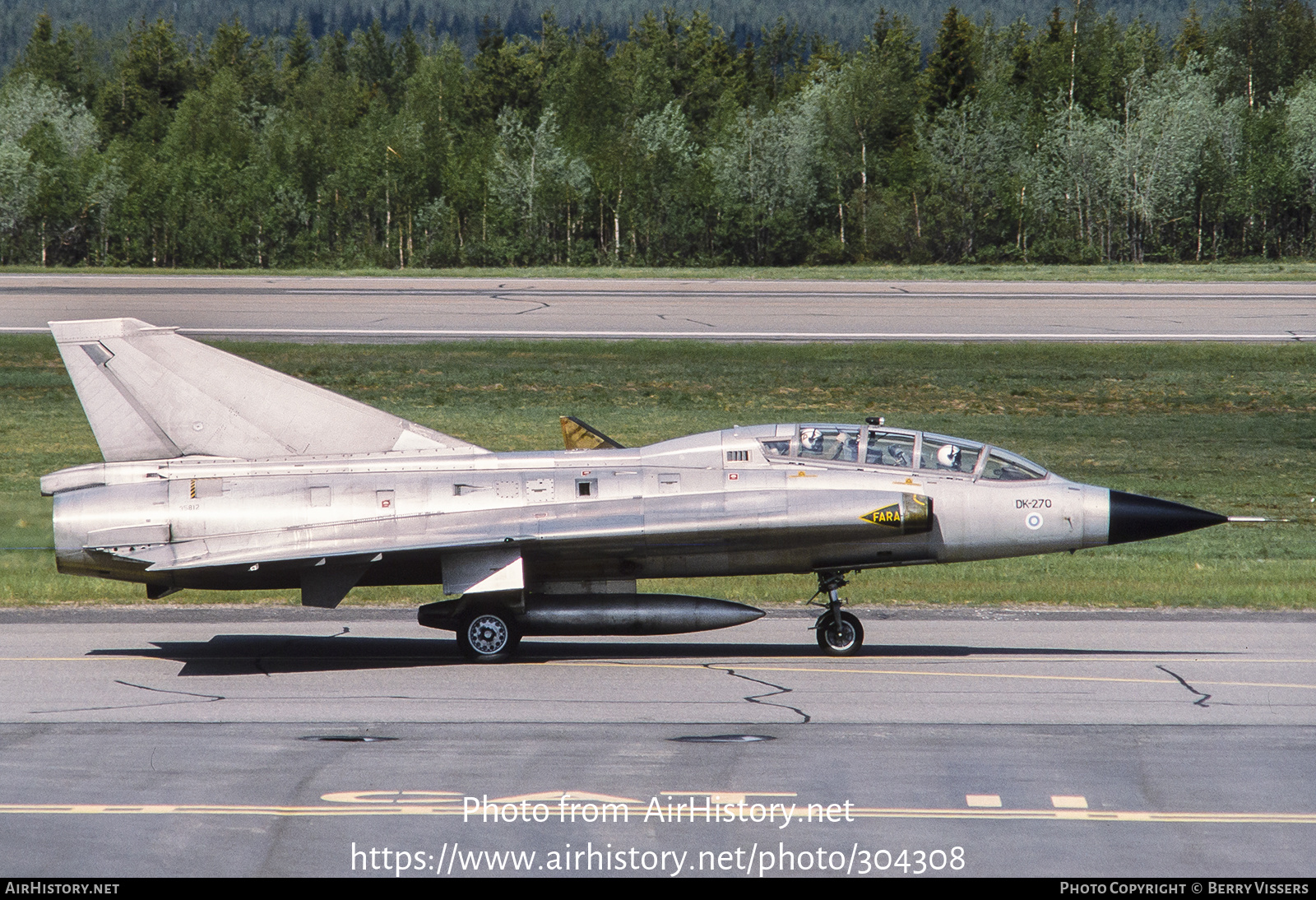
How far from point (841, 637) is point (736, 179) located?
2408 inches

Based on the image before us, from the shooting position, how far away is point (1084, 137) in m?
71.9

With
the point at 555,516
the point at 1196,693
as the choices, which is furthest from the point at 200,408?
the point at 1196,693

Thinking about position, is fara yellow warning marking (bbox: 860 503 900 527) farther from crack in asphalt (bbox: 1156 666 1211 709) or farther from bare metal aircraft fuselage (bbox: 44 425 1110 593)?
crack in asphalt (bbox: 1156 666 1211 709)

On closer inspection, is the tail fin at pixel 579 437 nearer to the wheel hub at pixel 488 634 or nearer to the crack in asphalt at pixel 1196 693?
the wheel hub at pixel 488 634

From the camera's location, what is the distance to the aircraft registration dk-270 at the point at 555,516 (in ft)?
47.0

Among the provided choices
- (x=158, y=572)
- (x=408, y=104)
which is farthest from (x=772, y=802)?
(x=408, y=104)

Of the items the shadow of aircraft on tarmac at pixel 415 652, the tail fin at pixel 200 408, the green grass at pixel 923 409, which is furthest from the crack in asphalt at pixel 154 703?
the green grass at pixel 923 409

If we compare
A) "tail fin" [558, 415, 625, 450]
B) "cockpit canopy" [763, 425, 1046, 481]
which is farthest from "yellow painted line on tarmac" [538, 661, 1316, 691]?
"tail fin" [558, 415, 625, 450]

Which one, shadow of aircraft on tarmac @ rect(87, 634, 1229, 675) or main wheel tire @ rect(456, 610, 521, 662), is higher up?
main wheel tire @ rect(456, 610, 521, 662)

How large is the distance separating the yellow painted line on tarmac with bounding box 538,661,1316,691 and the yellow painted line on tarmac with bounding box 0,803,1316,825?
13.6 ft

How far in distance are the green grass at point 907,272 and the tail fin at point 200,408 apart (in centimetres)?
4257

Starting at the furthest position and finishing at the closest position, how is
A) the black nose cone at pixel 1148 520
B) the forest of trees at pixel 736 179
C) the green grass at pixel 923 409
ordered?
the forest of trees at pixel 736 179 < the green grass at pixel 923 409 < the black nose cone at pixel 1148 520

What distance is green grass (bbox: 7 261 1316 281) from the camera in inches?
2191
